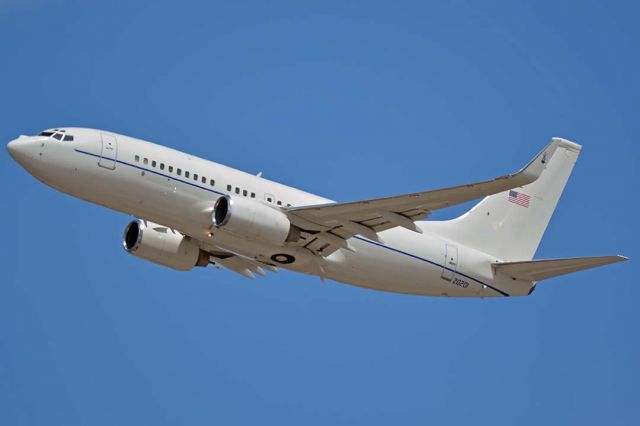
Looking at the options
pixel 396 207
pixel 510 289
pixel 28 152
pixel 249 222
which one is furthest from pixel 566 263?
pixel 28 152

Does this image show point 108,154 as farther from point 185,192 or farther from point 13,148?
point 13,148

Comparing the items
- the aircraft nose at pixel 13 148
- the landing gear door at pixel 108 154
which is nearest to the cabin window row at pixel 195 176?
the landing gear door at pixel 108 154


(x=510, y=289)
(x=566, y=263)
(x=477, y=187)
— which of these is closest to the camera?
(x=477, y=187)

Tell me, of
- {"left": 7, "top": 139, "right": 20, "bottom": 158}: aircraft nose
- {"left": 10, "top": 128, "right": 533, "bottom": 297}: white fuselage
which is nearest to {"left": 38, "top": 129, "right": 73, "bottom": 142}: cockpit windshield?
{"left": 10, "top": 128, "right": 533, "bottom": 297}: white fuselage

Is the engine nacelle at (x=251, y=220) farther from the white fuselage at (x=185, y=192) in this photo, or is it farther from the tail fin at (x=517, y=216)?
the tail fin at (x=517, y=216)

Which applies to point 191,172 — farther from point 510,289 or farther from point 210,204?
point 510,289

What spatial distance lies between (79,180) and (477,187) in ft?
48.7

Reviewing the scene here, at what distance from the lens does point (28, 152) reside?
4612 cm

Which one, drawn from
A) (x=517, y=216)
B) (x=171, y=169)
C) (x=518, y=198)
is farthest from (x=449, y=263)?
(x=171, y=169)

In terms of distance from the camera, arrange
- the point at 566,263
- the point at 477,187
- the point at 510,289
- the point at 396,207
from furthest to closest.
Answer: the point at 510,289
the point at 566,263
the point at 396,207
the point at 477,187

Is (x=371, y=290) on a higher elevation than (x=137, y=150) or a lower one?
lower

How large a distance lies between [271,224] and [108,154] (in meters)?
6.65

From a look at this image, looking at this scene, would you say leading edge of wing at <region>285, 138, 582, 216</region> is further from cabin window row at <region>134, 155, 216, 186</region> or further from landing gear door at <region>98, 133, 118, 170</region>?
landing gear door at <region>98, 133, 118, 170</region>

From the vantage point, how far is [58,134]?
46.7m
